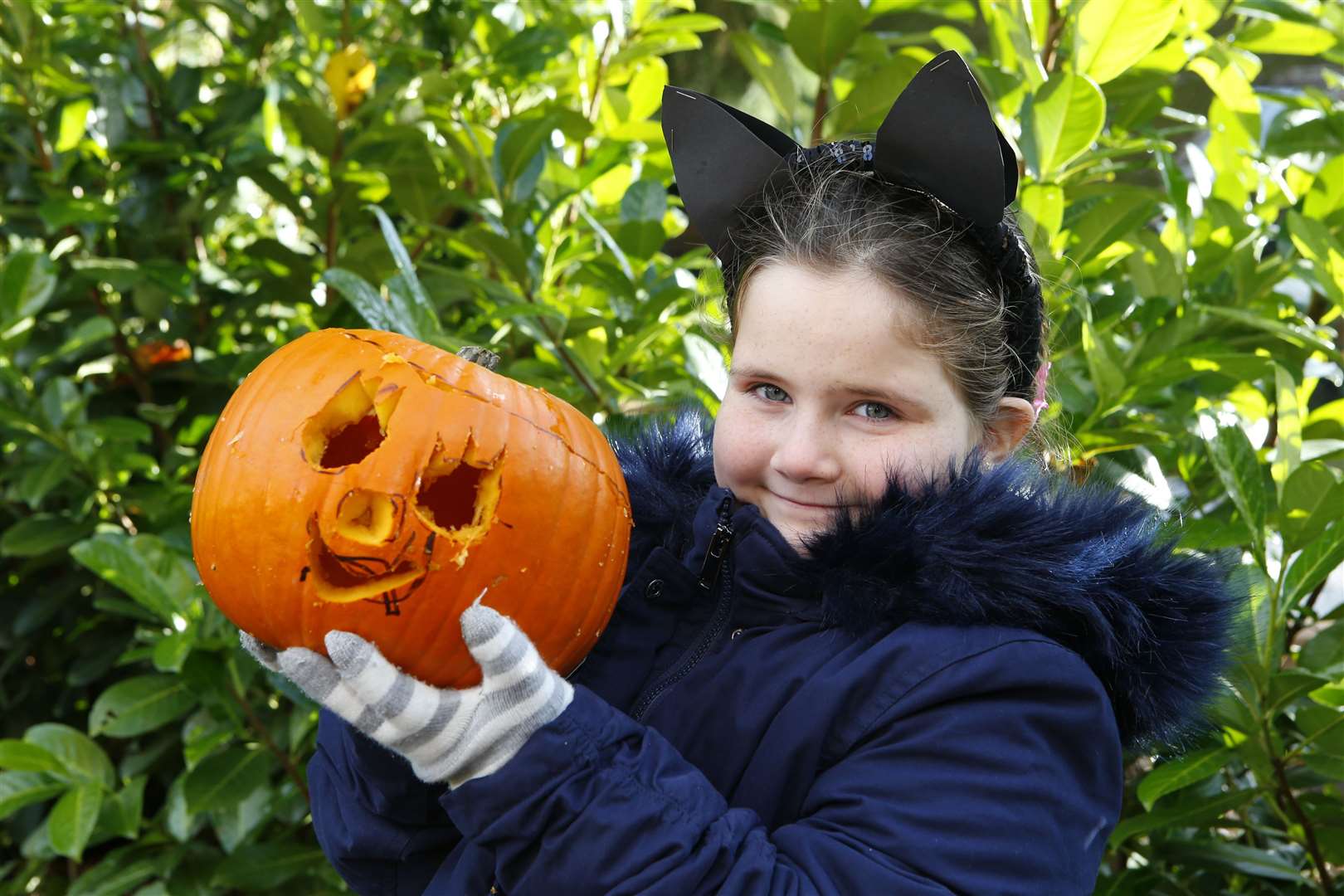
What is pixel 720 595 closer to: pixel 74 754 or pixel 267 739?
pixel 267 739

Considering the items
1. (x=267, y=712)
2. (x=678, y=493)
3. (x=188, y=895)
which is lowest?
(x=188, y=895)

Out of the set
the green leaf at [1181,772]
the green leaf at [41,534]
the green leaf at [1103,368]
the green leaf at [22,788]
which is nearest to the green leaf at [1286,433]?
the green leaf at [1103,368]

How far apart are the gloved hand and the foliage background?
Answer: 2.46 feet

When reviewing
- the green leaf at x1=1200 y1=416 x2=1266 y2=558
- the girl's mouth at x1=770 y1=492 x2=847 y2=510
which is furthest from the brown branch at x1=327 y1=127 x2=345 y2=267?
the green leaf at x1=1200 y1=416 x2=1266 y2=558

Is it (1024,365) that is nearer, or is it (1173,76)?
(1024,365)

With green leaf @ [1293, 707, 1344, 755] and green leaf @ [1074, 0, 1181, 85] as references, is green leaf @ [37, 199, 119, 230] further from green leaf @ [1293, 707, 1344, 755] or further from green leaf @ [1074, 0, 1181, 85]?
green leaf @ [1293, 707, 1344, 755]

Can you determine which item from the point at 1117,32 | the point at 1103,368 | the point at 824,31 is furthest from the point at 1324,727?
the point at 824,31

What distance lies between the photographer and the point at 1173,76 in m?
2.30

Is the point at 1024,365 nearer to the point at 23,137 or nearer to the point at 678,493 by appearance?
the point at 678,493

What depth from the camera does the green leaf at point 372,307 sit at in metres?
1.77

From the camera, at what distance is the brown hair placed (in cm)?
141

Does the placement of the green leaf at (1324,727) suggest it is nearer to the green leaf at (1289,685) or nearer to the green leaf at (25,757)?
the green leaf at (1289,685)

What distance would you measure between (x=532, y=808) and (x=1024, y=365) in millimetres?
860

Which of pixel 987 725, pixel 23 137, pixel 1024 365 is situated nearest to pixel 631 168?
pixel 1024 365
